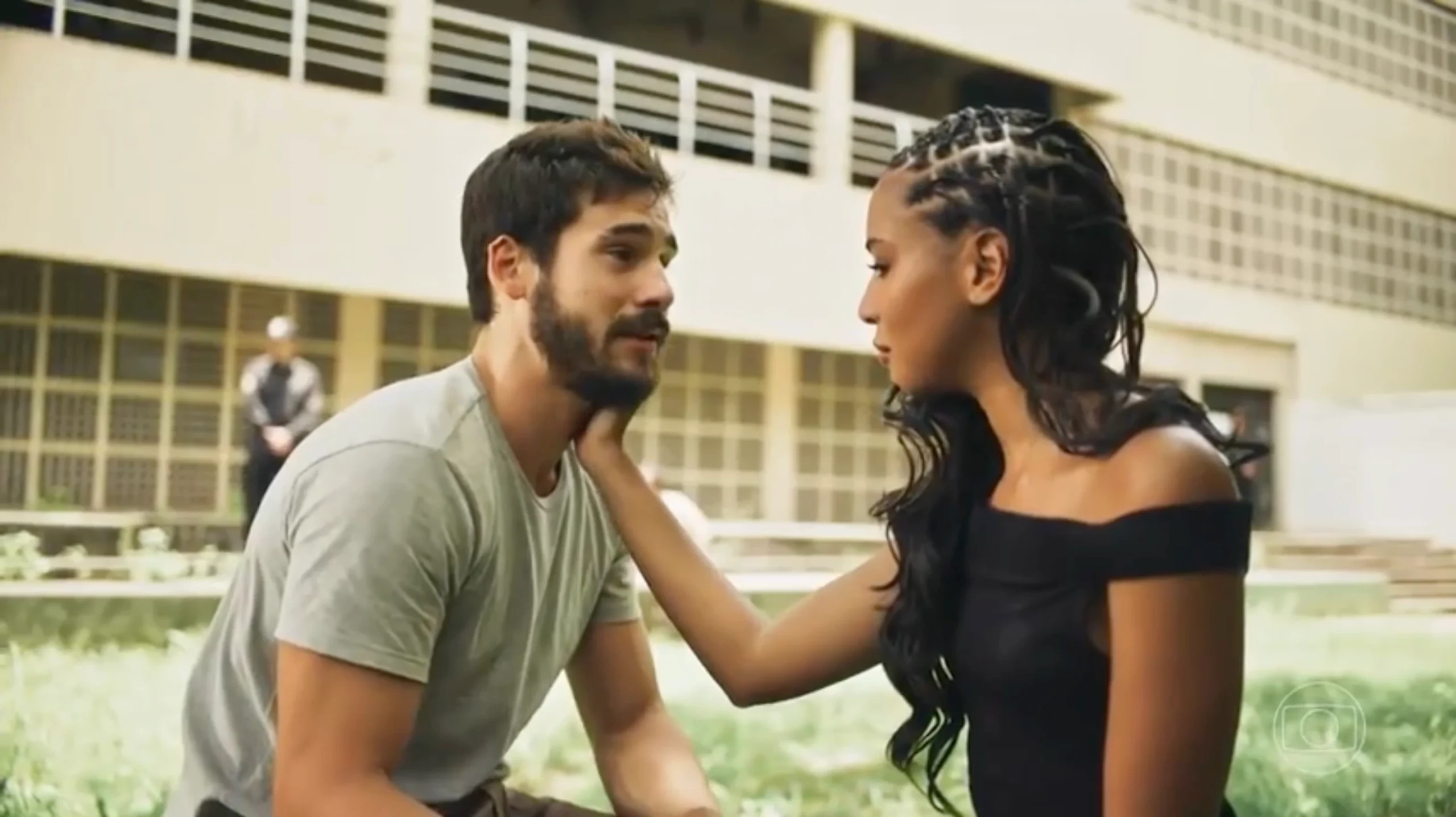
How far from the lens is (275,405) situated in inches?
83.8

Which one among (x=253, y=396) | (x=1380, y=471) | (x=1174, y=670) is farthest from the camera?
(x=1380, y=471)

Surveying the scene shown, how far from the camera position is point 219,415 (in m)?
2.10

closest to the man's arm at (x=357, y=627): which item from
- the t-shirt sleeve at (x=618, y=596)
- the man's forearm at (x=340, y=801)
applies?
the man's forearm at (x=340, y=801)

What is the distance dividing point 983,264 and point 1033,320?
0.07 meters

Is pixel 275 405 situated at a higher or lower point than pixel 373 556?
higher

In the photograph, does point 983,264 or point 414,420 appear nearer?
point 983,264

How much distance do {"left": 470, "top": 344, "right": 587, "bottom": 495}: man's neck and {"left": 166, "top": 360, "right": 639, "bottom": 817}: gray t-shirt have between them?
2 centimetres

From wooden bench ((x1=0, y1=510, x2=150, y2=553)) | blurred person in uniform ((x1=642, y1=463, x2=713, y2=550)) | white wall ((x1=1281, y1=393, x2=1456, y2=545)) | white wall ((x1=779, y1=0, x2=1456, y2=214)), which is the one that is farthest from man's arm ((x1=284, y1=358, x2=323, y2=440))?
white wall ((x1=1281, y1=393, x2=1456, y2=545))

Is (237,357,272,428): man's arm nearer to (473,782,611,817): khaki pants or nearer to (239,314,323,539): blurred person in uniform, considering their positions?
(239,314,323,539): blurred person in uniform

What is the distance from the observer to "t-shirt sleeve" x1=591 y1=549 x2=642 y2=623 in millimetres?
1567

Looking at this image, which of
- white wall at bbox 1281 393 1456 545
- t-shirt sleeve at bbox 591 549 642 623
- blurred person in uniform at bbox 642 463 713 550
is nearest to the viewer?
t-shirt sleeve at bbox 591 549 642 623

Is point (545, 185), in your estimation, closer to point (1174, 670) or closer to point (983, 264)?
point (983, 264)

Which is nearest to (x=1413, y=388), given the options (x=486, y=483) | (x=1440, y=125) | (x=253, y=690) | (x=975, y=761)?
(x=1440, y=125)

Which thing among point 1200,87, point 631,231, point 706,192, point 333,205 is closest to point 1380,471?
point 1200,87
